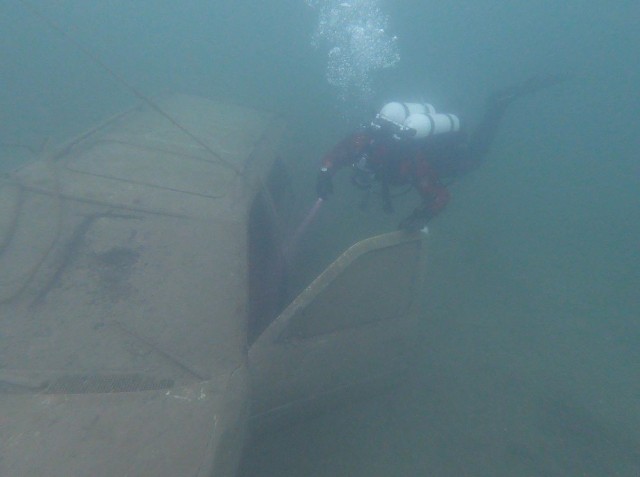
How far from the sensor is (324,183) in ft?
15.3

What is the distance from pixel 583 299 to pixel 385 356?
25.0 ft

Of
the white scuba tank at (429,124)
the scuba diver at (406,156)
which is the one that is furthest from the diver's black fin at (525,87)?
the white scuba tank at (429,124)

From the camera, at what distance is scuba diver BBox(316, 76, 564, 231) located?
13.1 feet

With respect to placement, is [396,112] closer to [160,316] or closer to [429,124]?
[429,124]

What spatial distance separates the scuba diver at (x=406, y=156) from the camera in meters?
4.01

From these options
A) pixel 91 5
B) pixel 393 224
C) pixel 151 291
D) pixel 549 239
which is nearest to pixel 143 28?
pixel 91 5

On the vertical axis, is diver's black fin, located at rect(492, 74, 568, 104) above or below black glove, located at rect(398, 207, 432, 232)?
above

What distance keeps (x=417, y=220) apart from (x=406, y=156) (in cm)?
103

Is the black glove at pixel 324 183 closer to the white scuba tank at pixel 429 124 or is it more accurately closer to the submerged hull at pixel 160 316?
the submerged hull at pixel 160 316

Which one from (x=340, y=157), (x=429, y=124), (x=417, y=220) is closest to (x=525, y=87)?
(x=429, y=124)

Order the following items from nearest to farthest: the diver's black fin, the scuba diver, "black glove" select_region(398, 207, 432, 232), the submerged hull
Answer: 1. the submerged hull
2. "black glove" select_region(398, 207, 432, 232)
3. the scuba diver
4. the diver's black fin

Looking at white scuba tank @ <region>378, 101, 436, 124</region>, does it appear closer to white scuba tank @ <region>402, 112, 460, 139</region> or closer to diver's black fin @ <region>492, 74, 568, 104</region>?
white scuba tank @ <region>402, 112, 460, 139</region>

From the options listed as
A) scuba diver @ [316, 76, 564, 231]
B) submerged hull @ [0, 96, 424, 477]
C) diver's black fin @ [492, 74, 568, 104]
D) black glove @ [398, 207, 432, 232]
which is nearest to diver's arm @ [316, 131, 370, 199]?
scuba diver @ [316, 76, 564, 231]

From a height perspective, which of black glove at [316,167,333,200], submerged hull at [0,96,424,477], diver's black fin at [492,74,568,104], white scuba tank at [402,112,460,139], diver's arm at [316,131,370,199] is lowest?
submerged hull at [0,96,424,477]
